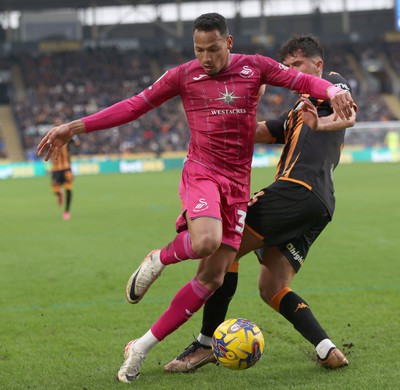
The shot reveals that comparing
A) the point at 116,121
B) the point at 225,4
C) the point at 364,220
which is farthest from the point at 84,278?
the point at 225,4

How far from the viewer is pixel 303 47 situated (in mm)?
5188

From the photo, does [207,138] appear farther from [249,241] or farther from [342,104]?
[342,104]

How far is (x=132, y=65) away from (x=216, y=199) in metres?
47.9

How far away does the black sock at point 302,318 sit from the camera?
492 centimetres

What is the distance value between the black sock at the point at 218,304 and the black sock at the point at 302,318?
0.37m

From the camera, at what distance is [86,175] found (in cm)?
3431

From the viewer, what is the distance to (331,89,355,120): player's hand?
445 cm

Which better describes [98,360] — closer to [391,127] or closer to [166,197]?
[166,197]

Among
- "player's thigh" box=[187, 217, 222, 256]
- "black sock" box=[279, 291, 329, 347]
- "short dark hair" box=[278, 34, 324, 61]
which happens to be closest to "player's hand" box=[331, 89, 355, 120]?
"short dark hair" box=[278, 34, 324, 61]

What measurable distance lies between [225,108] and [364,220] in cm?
977

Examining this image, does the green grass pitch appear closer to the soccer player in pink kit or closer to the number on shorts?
the soccer player in pink kit

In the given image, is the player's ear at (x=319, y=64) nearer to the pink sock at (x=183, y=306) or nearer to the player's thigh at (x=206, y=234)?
the player's thigh at (x=206, y=234)

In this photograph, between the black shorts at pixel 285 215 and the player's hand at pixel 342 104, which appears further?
the black shorts at pixel 285 215

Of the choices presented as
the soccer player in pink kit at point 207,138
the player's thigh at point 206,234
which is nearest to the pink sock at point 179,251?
the soccer player in pink kit at point 207,138
